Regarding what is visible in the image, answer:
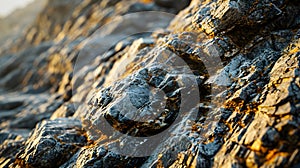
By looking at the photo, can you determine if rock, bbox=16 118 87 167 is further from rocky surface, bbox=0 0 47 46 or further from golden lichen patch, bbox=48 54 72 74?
rocky surface, bbox=0 0 47 46

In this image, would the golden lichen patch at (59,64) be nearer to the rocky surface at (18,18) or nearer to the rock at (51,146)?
the rock at (51,146)

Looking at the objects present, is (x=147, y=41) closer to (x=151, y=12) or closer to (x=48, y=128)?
(x=48, y=128)

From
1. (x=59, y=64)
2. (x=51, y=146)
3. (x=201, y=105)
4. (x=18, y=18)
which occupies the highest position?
(x=18, y=18)

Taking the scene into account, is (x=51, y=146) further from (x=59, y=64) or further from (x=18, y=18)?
(x=18, y=18)

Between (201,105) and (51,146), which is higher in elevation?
(51,146)

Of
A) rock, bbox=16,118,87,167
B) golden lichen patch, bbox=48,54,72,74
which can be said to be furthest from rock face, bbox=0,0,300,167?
golden lichen patch, bbox=48,54,72,74

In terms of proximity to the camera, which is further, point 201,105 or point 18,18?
point 18,18

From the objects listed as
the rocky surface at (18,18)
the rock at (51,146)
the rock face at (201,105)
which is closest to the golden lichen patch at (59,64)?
the rock face at (201,105)

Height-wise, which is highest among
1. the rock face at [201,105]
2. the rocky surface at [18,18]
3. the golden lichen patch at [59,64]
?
the rocky surface at [18,18]

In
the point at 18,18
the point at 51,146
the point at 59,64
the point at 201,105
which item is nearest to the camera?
the point at 201,105

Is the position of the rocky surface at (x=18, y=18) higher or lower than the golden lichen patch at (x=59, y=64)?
higher

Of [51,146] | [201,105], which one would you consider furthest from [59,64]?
[201,105]
